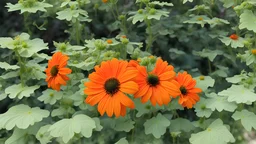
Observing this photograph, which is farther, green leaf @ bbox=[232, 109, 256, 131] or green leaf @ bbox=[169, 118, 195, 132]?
green leaf @ bbox=[169, 118, 195, 132]

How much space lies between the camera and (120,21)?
91.3 inches

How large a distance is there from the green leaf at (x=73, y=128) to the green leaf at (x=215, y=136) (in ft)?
1.19

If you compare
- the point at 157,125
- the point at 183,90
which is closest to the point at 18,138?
the point at 157,125

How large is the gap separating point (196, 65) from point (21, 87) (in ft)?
3.32

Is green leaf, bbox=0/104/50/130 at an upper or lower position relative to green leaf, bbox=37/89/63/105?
lower

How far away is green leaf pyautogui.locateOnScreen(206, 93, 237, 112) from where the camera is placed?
65.6 inches

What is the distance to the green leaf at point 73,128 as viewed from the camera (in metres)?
1.54

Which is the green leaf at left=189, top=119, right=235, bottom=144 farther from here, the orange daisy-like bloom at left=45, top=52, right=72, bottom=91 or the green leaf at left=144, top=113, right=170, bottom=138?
the orange daisy-like bloom at left=45, top=52, right=72, bottom=91

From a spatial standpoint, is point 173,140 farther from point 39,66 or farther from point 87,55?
point 39,66

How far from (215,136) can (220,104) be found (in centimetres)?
15

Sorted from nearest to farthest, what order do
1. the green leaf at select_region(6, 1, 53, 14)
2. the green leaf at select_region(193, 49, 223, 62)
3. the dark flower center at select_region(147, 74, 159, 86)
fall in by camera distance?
the dark flower center at select_region(147, 74, 159, 86) → the green leaf at select_region(6, 1, 53, 14) → the green leaf at select_region(193, 49, 223, 62)

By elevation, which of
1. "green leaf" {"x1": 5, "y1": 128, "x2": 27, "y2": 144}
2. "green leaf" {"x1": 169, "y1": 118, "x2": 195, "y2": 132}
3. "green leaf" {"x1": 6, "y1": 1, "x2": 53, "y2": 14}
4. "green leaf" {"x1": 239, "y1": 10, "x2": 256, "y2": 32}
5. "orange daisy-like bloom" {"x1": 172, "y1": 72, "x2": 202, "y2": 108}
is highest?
"green leaf" {"x1": 239, "y1": 10, "x2": 256, "y2": 32}

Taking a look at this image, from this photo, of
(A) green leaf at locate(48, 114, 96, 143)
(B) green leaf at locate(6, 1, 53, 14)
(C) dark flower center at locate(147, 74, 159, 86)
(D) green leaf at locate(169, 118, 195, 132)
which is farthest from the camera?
(B) green leaf at locate(6, 1, 53, 14)

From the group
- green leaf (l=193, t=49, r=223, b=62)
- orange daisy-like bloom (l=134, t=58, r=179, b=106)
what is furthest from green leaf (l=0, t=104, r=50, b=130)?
green leaf (l=193, t=49, r=223, b=62)
